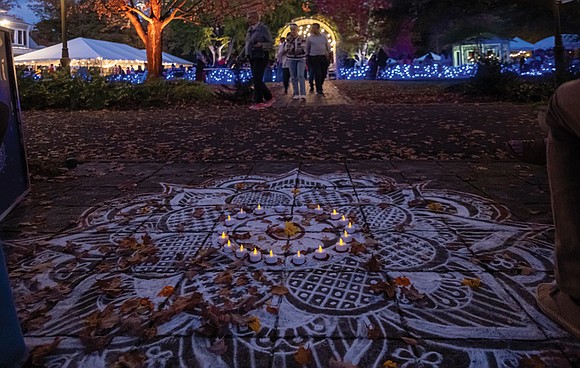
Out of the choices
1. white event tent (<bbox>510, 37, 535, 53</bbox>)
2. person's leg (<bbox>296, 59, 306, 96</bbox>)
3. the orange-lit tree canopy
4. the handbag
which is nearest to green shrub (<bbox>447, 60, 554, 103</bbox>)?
person's leg (<bbox>296, 59, 306, 96</bbox>)

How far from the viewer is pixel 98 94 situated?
1548 cm

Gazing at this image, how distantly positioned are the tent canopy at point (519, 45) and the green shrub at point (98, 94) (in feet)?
86.3

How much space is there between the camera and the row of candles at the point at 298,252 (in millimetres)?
3219

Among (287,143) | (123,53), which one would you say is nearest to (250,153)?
(287,143)

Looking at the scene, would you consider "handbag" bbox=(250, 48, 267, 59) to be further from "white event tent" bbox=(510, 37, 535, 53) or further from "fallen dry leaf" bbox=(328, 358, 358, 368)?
"white event tent" bbox=(510, 37, 535, 53)

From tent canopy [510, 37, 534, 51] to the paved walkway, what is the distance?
32.9m

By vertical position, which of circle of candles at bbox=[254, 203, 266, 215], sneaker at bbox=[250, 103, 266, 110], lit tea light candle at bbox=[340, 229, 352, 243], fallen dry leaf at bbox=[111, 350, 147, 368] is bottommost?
fallen dry leaf at bbox=[111, 350, 147, 368]

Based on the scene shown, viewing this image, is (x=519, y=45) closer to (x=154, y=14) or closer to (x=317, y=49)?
(x=317, y=49)

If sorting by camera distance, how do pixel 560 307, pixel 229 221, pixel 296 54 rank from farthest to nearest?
pixel 296 54, pixel 229 221, pixel 560 307

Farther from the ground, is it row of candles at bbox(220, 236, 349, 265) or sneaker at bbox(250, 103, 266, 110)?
sneaker at bbox(250, 103, 266, 110)

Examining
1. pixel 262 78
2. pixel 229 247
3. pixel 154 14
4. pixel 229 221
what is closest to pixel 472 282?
pixel 229 247

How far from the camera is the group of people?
11922 millimetres

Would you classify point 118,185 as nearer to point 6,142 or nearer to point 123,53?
point 6,142

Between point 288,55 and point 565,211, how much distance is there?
40.7 ft
